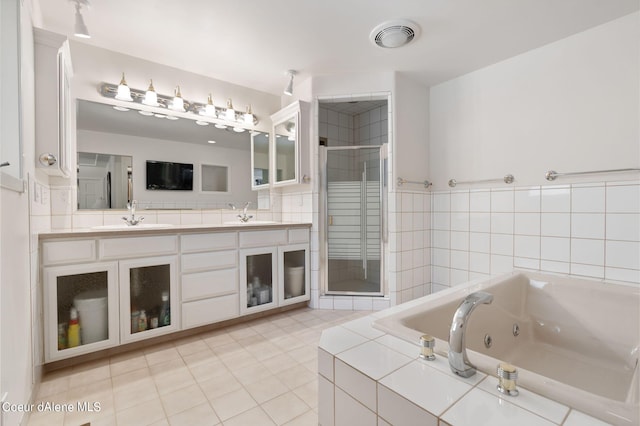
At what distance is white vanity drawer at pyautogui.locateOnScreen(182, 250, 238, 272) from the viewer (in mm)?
2059

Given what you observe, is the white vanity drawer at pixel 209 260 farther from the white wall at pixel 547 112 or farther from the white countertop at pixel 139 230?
Result: the white wall at pixel 547 112

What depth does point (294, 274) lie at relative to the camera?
2.71 m

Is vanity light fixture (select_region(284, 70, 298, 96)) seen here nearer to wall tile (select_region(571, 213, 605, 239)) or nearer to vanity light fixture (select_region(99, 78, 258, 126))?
vanity light fixture (select_region(99, 78, 258, 126))

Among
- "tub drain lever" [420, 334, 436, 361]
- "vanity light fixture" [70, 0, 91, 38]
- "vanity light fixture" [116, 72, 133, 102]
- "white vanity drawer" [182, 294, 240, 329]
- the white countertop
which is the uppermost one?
"vanity light fixture" [70, 0, 91, 38]

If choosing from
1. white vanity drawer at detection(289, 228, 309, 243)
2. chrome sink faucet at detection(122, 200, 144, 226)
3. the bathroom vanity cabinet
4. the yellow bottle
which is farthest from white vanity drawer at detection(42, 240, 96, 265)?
white vanity drawer at detection(289, 228, 309, 243)

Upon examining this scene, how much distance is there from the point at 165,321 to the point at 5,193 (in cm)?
131

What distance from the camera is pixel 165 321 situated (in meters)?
1.99

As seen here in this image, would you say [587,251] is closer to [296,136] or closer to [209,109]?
[296,136]

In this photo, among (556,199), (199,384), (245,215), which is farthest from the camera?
(245,215)

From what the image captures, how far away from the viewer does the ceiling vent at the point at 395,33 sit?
6.34ft

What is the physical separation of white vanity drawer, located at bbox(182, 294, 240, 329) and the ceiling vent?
224 centimetres

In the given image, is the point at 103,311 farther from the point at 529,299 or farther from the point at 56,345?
the point at 529,299

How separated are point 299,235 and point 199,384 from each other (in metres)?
1.44

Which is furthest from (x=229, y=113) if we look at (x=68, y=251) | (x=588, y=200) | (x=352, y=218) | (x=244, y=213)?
(x=588, y=200)
